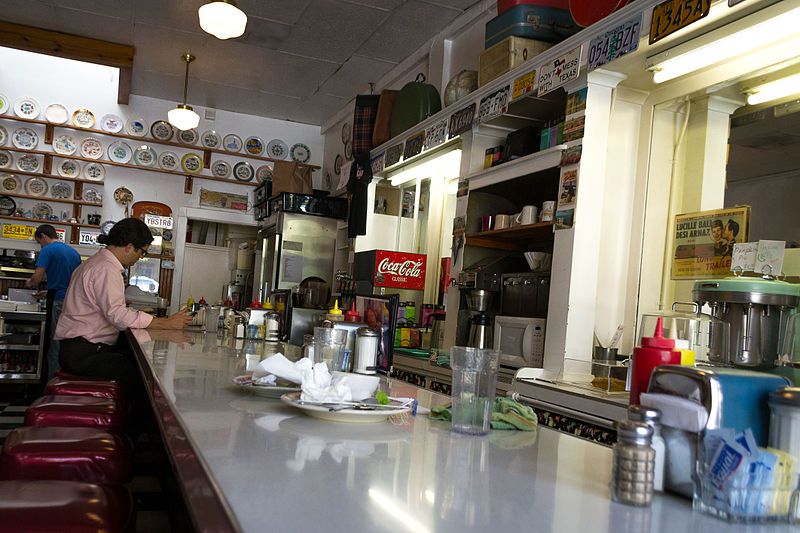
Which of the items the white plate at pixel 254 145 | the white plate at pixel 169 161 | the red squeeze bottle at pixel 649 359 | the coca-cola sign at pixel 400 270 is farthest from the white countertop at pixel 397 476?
the white plate at pixel 254 145

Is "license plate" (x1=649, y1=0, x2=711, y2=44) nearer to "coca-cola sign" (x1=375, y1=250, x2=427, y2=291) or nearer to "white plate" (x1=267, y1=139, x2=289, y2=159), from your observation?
"coca-cola sign" (x1=375, y1=250, x2=427, y2=291)


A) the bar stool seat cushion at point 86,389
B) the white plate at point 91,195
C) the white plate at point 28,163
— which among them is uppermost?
the white plate at point 28,163

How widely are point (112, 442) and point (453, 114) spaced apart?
3.36 m

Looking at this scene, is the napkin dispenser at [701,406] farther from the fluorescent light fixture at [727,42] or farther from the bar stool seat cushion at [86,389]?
the bar stool seat cushion at [86,389]

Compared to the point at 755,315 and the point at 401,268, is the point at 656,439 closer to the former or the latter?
the point at 755,315

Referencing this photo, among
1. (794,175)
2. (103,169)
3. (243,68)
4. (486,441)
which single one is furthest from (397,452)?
(103,169)

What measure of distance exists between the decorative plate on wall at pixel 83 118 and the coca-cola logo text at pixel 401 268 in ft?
16.5

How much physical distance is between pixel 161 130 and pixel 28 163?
159 cm

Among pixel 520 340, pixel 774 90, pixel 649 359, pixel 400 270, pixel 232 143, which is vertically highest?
pixel 232 143

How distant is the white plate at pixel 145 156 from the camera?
8.73 meters

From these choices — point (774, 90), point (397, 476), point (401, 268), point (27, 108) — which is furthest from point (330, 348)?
point (27, 108)

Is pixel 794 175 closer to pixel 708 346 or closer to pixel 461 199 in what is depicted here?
pixel 708 346

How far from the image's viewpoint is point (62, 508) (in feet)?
4.23

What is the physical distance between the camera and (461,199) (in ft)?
14.8
